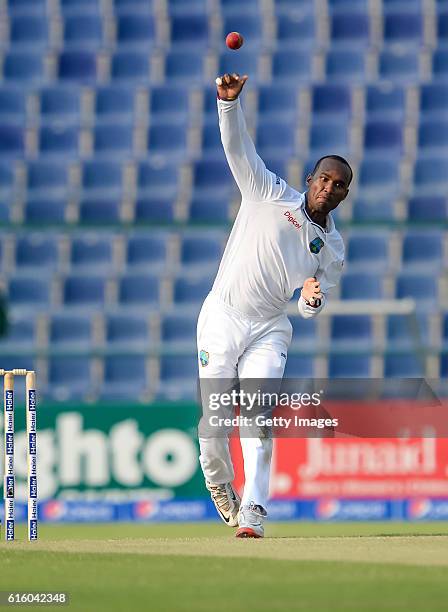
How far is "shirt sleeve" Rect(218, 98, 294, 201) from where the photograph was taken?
24.8 feet

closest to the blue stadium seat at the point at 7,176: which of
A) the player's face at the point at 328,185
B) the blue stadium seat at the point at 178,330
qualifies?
the blue stadium seat at the point at 178,330

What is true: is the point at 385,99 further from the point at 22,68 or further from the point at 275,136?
the point at 22,68

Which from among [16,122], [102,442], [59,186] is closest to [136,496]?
[102,442]

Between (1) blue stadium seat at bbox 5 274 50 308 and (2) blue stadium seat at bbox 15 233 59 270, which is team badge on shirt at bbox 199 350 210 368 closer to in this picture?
(1) blue stadium seat at bbox 5 274 50 308

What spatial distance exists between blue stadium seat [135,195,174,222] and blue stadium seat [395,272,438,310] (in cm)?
302

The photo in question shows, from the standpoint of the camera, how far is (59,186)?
18.1 metres

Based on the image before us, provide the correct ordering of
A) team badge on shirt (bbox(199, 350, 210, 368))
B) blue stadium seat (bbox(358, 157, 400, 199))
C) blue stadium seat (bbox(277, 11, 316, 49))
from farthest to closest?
1. blue stadium seat (bbox(277, 11, 316, 49))
2. blue stadium seat (bbox(358, 157, 400, 199))
3. team badge on shirt (bbox(199, 350, 210, 368))

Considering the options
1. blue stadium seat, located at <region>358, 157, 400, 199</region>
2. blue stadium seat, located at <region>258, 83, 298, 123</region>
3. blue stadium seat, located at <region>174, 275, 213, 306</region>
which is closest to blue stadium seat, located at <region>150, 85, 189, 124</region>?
blue stadium seat, located at <region>258, 83, 298, 123</region>

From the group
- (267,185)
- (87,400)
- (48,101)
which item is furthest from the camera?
(48,101)

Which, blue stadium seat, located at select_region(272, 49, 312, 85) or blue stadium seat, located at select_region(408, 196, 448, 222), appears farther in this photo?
blue stadium seat, located at select_region(272, 49, 312, 85)

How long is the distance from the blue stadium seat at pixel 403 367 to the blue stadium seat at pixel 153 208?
13.3ft

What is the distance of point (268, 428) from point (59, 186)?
10.4m

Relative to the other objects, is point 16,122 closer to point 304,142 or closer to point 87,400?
point 304,142

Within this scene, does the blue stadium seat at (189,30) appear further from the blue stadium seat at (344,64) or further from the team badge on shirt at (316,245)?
the team badge on shirt at (316,245)
